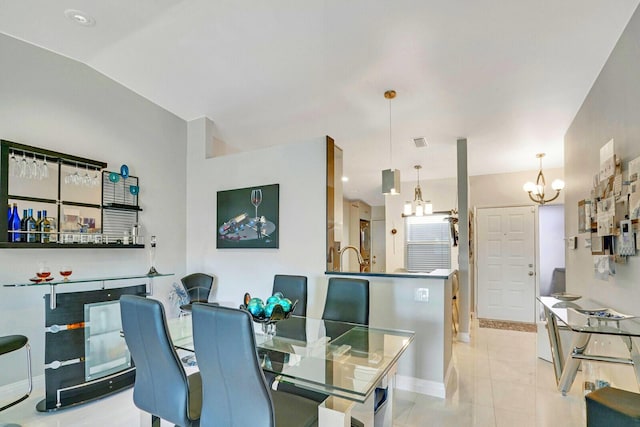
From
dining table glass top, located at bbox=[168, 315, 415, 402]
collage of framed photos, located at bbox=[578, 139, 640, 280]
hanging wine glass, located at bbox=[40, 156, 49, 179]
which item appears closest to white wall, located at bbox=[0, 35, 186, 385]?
hanging wine glass, located at bbox=[40, 156, 49, 179]

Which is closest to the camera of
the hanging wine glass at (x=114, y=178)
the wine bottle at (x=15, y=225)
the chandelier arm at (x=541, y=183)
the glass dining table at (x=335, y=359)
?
the glass dining table at (x=335, y=359)

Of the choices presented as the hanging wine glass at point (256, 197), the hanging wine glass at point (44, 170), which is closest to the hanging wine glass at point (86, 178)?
the hanging wine glass at point (44, 170)

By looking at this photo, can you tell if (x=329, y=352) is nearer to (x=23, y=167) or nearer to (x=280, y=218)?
(x=280, y=218)

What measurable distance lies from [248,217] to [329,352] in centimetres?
243

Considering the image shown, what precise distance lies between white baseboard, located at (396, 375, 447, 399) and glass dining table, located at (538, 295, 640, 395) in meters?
1.05

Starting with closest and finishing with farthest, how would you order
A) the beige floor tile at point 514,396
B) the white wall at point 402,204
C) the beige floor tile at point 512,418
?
1. the beige floor tile at point 512,418
2. the beige floor tile at point 514,396
3. the white wall at point 402,204

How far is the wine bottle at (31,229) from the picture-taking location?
9.84ft

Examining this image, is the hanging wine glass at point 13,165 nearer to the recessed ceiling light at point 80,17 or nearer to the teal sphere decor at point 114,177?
the teal sphere decor at point 114,177

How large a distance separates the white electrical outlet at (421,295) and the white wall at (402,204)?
3.97 metres

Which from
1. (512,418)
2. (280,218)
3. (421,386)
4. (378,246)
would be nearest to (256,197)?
(280,218)

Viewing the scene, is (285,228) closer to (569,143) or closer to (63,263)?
(63,263)

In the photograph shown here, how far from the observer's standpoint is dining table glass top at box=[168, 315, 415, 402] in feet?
5.09

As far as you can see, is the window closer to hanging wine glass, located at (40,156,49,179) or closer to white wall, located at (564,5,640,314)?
white wall, located at (564,5,640,314)

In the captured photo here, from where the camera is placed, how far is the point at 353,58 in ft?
10.0
